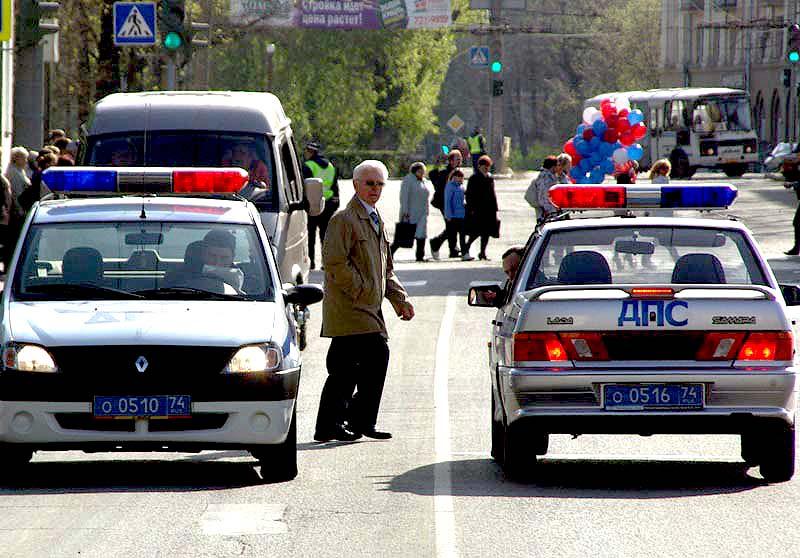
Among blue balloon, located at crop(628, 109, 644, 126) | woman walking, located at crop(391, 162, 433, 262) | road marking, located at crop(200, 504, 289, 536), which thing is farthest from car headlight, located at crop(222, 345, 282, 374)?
woman walking, located at crop(391, 162, 433, 262)

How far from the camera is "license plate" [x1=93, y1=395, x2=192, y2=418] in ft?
31.7

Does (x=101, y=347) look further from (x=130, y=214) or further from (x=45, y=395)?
(x=130, y=214)

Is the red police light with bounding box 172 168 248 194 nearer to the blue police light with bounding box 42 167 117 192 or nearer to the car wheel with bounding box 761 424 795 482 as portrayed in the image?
the blue police light with bounding box 42 167 117 192

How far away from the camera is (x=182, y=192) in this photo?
11.6 m

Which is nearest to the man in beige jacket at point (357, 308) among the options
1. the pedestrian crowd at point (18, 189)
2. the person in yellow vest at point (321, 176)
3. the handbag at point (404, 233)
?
the handbag at point (404, 233)

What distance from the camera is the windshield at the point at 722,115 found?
201 ft

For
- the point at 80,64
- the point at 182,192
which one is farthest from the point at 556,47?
the point at 182,192

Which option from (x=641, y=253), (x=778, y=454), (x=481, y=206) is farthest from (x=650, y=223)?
(x=481, y=206)

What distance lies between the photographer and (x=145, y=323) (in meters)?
9.93

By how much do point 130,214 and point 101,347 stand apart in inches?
63.6

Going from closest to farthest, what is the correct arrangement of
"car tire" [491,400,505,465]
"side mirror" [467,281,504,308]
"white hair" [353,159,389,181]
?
"car tire" [491,400,505,465]
"side mirror" [467,281,504,308]
"white hair" [353,159,389,181]

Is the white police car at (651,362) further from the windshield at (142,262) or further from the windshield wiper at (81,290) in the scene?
the windshield wiper at (81,290)

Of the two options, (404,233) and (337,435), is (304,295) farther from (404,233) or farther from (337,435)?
(404,233)

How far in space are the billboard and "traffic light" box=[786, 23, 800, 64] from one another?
3200cm
